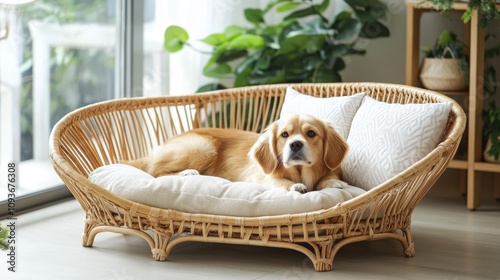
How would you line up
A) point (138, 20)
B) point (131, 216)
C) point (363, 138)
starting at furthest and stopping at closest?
point (138, 20)
point (363, 138)
point (131, 216)

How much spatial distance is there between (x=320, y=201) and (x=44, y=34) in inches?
73.2

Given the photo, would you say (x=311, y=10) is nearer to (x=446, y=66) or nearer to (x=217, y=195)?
(x=446, y=66)

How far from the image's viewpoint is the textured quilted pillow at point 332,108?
360 centimetres

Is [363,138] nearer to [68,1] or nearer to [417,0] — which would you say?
[417,0]

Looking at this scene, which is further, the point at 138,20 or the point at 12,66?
Result: the point at 138,20

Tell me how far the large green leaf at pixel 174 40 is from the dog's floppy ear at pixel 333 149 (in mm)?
1586

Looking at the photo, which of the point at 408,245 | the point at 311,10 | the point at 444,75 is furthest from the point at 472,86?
the point at 408,245

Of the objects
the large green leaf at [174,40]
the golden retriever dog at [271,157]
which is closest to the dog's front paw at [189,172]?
the golden retriever dog at [271,157]

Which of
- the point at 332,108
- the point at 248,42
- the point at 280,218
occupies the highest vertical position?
the point at 248,42

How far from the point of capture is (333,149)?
3.26 metres

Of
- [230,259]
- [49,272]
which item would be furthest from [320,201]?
[49,272]

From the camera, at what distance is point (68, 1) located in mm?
4336

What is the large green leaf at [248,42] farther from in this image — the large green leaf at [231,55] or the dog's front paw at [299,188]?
the dog's front paw at [299,188]

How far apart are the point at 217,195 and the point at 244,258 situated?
277mm
